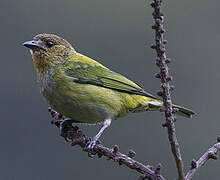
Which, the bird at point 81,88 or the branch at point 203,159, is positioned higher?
the bird at point 81,88

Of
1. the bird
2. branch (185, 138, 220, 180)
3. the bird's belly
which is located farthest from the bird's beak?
branch (185, 138, 220, 180)

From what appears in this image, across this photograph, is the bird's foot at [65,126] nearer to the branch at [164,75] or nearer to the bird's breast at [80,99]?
the bird's breast at [80,99]

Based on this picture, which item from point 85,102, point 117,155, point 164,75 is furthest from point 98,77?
point 164,75

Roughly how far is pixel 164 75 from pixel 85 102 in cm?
242

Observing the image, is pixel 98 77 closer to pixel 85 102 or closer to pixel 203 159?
pixel 85 102

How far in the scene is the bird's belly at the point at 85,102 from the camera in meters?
5.48

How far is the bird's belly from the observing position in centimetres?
548

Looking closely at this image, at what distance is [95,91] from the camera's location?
581 cm

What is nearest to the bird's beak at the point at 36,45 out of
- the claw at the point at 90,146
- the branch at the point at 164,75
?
the claw at the point at 90,146

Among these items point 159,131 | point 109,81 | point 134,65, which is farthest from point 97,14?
point 109,81

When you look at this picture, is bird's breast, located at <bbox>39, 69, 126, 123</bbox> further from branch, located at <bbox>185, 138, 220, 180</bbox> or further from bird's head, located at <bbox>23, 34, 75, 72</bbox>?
branch, located at <bbox>185, 138, 220, 180</bbox>

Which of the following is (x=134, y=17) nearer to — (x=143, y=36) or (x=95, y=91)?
(x=143, y=36)

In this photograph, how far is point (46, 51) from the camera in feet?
19.4

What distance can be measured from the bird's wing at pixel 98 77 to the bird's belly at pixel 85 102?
0.07 metres
